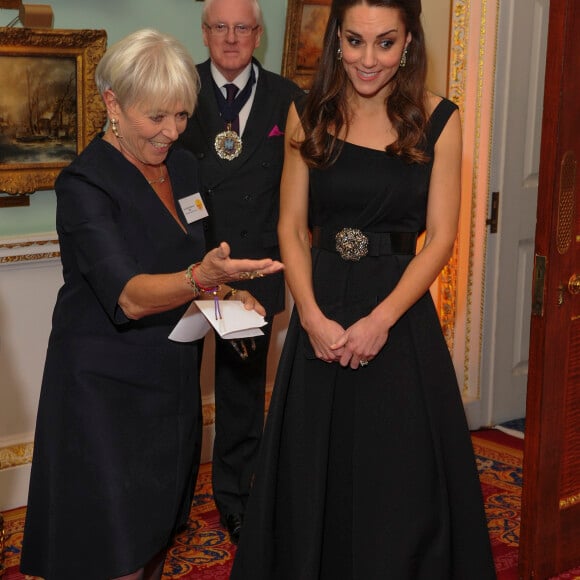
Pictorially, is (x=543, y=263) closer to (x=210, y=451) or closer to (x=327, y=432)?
(x=327, y=432)

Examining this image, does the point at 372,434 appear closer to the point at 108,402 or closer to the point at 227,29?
the point at 108,402

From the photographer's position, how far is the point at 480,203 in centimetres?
511

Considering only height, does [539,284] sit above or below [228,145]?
below

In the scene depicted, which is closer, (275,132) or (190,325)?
(190,325)

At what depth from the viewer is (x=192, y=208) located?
2.67 m

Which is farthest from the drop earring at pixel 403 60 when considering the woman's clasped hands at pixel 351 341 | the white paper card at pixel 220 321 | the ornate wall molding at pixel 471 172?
the ornate wall molding at pixel 471 172

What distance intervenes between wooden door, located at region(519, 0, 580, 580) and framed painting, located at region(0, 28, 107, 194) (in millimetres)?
1882

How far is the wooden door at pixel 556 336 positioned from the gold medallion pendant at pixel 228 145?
46.1 inches

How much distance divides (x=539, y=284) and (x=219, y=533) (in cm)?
169

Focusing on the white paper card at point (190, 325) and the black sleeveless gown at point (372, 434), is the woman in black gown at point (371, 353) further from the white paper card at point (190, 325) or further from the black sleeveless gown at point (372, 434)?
the white paper card at point (190, 325)

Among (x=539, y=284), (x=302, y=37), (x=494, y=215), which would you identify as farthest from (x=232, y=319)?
(x=494, y=215)

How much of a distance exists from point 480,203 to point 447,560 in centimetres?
261

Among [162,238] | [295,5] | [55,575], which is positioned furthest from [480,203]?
[55,575]

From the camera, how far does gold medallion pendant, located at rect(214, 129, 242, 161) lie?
3.79m
